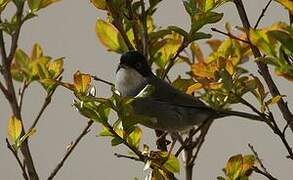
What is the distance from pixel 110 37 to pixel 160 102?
2.03 ft

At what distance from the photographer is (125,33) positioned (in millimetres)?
1321

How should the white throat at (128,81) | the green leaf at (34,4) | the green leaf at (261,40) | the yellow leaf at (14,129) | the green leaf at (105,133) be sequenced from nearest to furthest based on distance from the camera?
the green leaf at (261,40)
the green leaf at (105,133)
the yellow leaf at (14,129)
the green leaf at (34,4)
the white throat at (128,81)

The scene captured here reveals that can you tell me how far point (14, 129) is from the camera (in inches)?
50.0

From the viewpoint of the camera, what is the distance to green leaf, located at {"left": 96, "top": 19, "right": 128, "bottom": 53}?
4.64 feet

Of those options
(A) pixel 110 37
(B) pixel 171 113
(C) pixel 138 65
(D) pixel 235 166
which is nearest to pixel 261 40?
(D) pixel 235 166

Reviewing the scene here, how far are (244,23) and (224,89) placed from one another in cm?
15

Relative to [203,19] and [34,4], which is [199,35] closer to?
[203,19]

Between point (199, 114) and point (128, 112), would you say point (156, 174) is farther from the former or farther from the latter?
point (199, 114)

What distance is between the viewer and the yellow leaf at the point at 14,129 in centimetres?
127

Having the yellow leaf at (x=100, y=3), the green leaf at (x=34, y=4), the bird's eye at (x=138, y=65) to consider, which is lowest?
the bird's eye at (x=138, y=65)

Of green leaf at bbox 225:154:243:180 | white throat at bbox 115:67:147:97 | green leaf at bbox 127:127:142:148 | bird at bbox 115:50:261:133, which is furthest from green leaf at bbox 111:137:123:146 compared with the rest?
white throat at bbox 115:67:147:97

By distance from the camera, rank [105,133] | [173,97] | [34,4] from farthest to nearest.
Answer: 1. [173,97]
2. [34,4]
3. [105,133]

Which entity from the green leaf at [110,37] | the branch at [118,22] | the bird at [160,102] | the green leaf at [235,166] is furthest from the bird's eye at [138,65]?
the green leaf at [235,166]

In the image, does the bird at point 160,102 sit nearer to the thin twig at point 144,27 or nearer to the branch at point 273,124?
the thin twig at point 144,27
